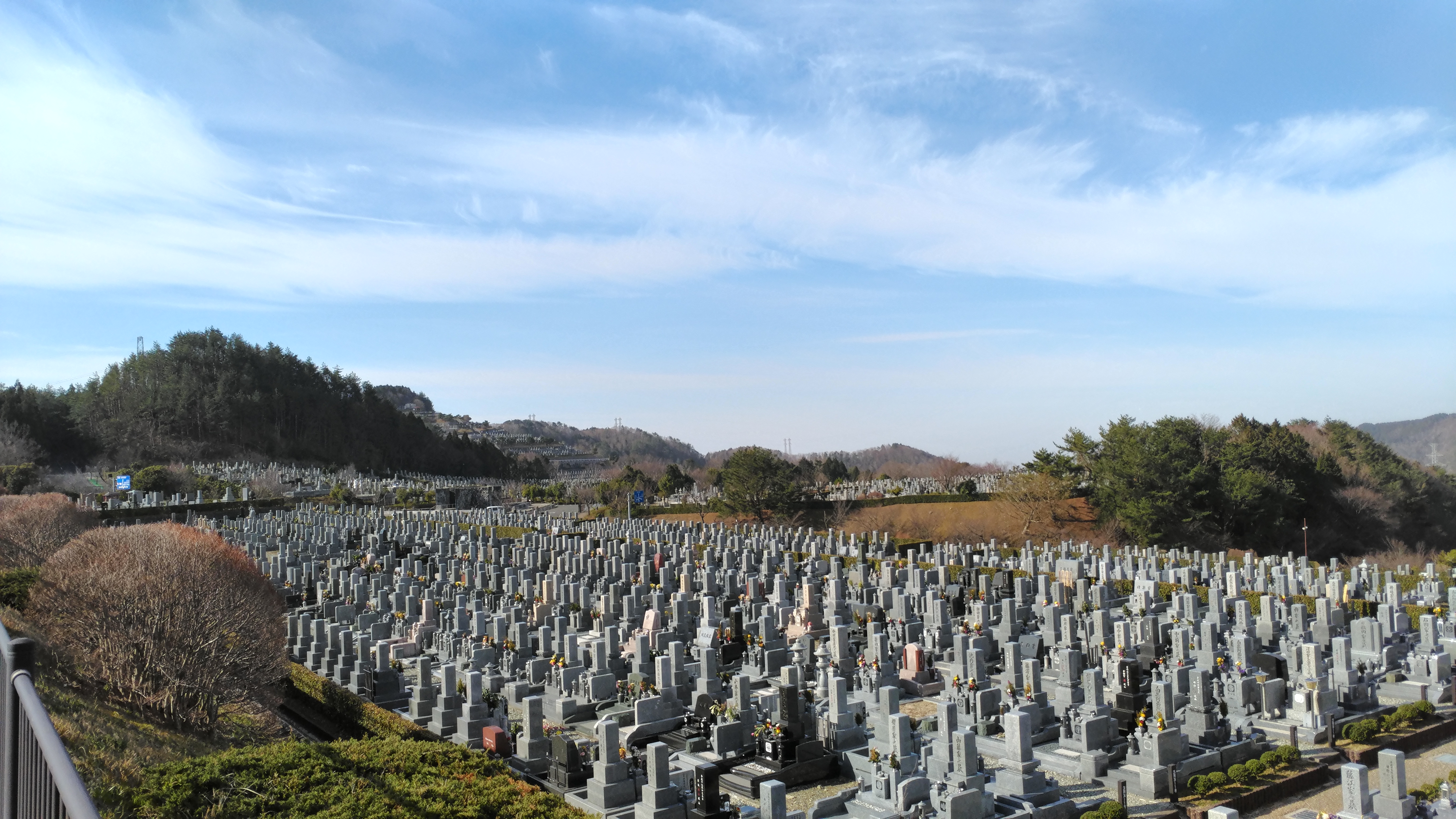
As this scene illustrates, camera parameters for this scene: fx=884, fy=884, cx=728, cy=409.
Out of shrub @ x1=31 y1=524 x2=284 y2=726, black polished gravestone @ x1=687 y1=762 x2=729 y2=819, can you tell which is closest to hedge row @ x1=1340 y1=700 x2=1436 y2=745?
black polished gravestone @ x1=687 y1=762 x2=729 y2=819

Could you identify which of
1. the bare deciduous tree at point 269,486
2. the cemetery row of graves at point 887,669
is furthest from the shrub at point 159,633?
the bare deciduous tree at point 269,486

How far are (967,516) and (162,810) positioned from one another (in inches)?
1689

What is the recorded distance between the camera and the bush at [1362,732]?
1234 cm

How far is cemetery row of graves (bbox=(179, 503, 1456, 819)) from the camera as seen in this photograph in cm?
1127

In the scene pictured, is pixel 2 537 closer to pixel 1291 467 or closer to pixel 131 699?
pixel 131 699

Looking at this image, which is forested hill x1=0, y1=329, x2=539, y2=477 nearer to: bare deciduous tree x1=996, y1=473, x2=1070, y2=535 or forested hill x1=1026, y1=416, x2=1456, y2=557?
bare deciduous tree x1=996, y1=473, x2=1070, y2=535

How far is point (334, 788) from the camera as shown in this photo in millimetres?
8078

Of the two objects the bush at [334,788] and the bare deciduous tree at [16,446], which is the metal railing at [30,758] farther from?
the bare deciduous tree at [16,446]

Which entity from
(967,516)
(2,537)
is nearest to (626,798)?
(2,537)

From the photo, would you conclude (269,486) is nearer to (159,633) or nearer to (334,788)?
(159,633)

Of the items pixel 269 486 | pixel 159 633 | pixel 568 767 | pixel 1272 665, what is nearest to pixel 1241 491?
pixel 1272 665

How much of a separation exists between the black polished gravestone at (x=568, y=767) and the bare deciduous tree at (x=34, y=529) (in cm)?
1742

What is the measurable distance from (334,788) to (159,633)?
6398 mm

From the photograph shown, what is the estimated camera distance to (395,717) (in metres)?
13.2
